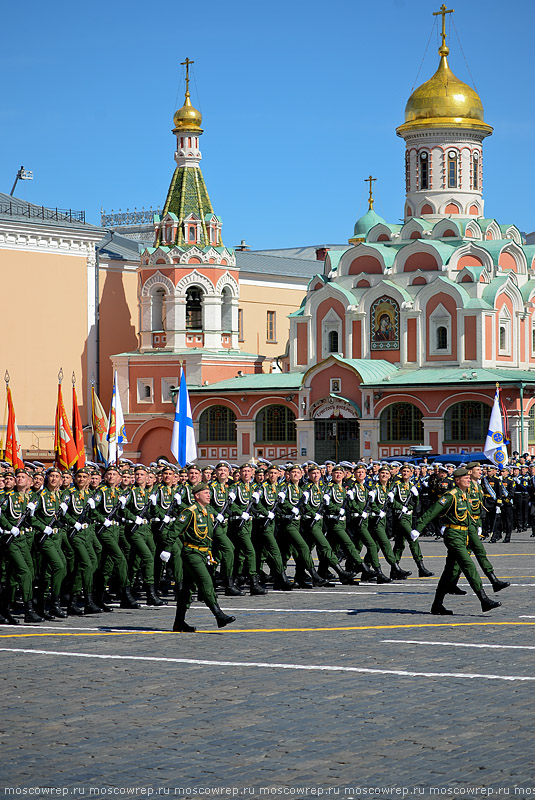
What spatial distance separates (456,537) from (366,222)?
49323 mm

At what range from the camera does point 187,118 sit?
173 feet

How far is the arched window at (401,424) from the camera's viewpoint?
4525 cm

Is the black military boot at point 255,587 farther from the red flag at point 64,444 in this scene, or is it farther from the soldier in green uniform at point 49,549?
the red flag at point 64,444

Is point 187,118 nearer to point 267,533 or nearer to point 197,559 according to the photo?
point 267,533

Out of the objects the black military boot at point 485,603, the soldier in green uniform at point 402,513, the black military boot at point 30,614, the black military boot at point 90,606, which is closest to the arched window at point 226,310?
the soldier in green uniform at point 402,513

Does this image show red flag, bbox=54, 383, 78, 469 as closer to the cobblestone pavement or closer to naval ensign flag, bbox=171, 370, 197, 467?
naval ensign flag, bbox=171, 370, 197, 467

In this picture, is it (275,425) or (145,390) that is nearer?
(275,425)

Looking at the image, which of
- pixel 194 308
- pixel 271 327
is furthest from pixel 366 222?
pixel 194 308

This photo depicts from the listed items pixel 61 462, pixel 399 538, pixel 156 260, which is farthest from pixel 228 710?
pixel 156 260

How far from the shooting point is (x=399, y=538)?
18.7m

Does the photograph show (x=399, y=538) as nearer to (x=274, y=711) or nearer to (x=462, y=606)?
(x=462, y=606)

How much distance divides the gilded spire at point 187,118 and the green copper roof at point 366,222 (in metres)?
10.4

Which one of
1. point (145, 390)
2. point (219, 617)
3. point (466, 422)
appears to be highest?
point (145, 390)

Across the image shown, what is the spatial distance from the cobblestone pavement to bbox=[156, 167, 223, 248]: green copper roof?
Answer: 39.6 m
